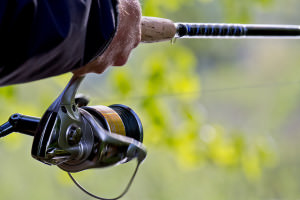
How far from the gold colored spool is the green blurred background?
0.79 m

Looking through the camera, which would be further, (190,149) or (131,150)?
(190,149)

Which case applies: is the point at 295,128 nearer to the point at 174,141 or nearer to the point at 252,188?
the point at 252,188

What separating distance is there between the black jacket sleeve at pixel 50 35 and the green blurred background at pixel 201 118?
92 cm

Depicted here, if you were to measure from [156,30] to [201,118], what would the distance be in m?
1.14

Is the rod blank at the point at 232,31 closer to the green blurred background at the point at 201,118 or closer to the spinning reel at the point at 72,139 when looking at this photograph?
the spinning reel at the point at 72,139

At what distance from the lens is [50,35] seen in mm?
645

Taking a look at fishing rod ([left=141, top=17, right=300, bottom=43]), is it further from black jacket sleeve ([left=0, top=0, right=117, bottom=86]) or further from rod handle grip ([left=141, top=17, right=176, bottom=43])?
black jacket sleeve ([left=0, top=0, right=117, bottom=86])

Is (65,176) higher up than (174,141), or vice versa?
(174,141)

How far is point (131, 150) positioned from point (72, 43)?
180 mm

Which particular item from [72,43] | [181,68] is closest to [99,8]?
[72,43]

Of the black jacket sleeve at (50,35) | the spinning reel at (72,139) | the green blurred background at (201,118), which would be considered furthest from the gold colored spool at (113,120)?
the green blurred background at (201,118)

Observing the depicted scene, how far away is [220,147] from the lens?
210 centimetres

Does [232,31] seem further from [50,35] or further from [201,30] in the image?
[50,35]

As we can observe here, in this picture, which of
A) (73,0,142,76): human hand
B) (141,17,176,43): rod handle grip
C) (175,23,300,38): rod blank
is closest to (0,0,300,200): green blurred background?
(175,23,300,38): rod blank
